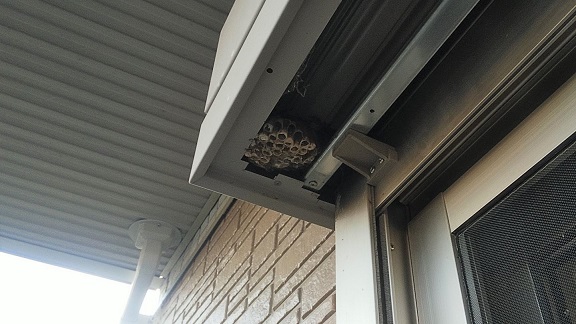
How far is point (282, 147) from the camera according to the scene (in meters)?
0.86

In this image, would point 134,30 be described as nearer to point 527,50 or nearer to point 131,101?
point 131,101

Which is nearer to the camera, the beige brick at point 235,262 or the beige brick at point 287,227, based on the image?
the beige brick at point 287,227

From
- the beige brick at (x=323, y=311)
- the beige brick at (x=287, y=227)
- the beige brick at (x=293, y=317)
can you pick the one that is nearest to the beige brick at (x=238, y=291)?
the beige brick at (x=287, y=227)

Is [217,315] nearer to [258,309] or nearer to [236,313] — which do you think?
[236,313]

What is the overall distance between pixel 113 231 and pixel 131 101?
2.87 ft

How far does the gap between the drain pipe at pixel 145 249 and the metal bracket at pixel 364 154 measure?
1.75 meters

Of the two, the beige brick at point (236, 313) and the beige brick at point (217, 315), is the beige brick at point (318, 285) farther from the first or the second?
the beige brick at point (217, 315)

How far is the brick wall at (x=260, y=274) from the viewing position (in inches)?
47.0

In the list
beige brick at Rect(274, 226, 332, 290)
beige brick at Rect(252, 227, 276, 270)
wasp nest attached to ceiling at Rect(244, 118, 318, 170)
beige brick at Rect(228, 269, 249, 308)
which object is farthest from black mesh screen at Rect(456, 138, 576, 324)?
beige brick at Rect(228, 269, 249, 308)

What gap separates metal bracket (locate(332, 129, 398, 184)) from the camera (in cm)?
84

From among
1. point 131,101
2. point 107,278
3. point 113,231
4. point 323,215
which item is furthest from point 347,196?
point 107,278

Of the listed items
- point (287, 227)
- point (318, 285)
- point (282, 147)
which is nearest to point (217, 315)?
point (287, 227)

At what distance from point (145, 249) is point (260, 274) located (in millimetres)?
1062

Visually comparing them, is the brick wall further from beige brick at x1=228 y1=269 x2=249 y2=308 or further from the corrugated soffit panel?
the corrugated soffit panel
